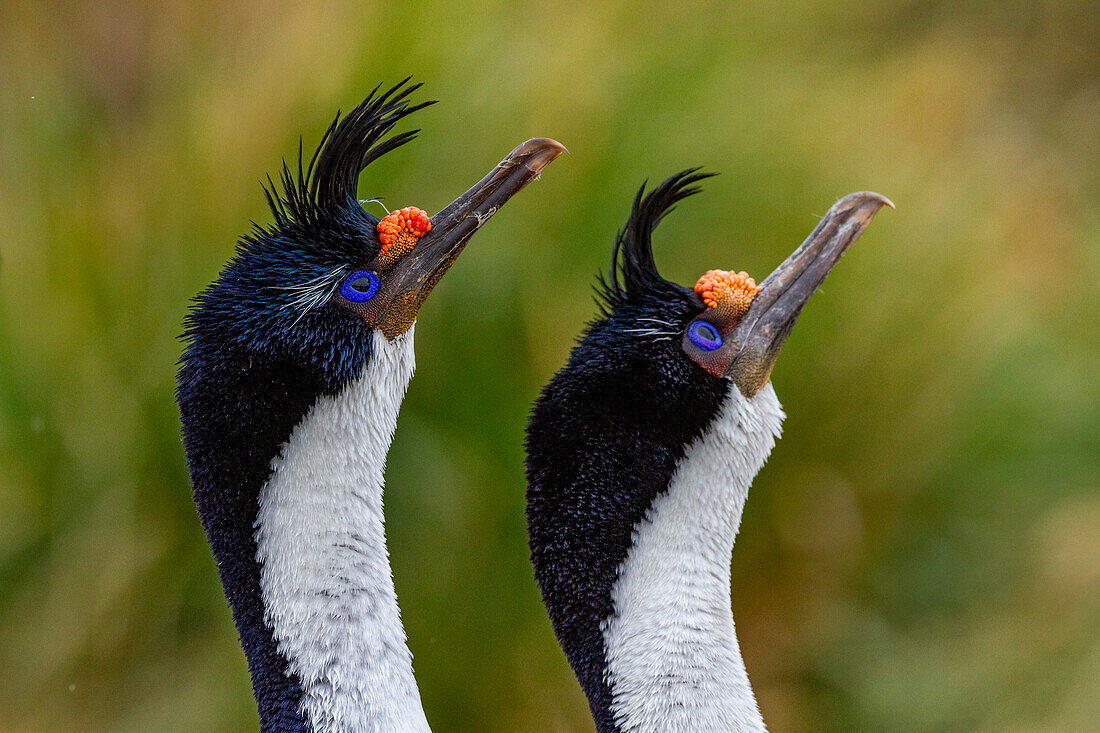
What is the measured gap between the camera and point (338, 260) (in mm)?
1854

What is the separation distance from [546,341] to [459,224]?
1177mm

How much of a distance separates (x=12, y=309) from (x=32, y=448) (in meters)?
0.46

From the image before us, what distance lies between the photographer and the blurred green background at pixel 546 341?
308 centimetres

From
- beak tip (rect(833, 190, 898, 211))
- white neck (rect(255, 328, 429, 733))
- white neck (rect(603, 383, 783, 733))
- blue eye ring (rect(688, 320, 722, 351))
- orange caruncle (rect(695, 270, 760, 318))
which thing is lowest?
white neck (rect(255, 328, 429, 733))

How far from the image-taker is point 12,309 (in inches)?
128

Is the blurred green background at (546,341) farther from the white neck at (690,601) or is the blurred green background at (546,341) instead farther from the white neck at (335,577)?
the white neck at (335,577)

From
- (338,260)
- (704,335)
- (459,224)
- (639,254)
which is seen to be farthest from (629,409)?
(338,260)

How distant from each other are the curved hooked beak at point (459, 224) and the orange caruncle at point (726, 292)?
38 cm

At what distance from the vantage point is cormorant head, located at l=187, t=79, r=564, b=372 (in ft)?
5.74

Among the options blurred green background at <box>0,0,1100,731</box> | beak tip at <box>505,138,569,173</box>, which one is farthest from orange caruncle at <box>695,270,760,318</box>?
blurred green background at <box>0,0,1100,731</box>

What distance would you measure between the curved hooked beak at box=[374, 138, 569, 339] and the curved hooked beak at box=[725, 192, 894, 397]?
1.63 feet

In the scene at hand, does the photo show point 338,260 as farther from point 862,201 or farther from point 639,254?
point 862,201

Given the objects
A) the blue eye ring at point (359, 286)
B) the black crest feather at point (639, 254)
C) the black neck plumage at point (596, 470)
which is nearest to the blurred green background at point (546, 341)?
the black crest feather at point (639, 254)

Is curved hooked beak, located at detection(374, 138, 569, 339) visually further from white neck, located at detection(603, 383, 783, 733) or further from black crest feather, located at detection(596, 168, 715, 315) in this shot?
white neck, located at detection(603, 383, 783, 733)
